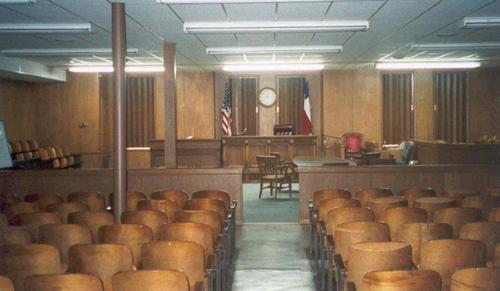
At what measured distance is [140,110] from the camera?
65.5 feet

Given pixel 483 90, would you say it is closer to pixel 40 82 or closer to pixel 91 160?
pixel 91 160

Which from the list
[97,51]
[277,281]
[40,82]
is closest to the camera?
[277,281]

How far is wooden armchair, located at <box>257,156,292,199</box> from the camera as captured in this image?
44.8ft

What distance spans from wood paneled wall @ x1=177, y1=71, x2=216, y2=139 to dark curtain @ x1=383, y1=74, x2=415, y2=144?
17.5 feet

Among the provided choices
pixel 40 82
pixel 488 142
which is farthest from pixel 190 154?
pixel 488 142

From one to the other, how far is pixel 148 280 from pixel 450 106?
17022 millimetres

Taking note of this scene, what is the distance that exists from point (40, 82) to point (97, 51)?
6.03 m

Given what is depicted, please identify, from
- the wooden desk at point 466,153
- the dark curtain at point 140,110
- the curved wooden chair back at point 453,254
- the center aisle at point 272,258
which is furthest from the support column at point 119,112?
the dark curtain at point 140,110

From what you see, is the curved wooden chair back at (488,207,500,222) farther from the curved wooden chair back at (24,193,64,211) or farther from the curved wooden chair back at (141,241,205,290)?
the curved wooden chair back at (24,193,64,211)

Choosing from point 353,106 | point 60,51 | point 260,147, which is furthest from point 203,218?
point 353,106

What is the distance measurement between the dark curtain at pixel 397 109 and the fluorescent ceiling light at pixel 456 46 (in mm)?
6262

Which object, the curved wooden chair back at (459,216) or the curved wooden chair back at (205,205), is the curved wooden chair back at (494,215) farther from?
the curved wooden chair back at (205,205)

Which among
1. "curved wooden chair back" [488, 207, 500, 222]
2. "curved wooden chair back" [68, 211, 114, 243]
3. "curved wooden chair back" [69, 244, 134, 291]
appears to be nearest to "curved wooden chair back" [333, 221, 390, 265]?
"curved wooden chair back" [488, 207, 500, 222]

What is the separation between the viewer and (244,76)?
62.0 feet
